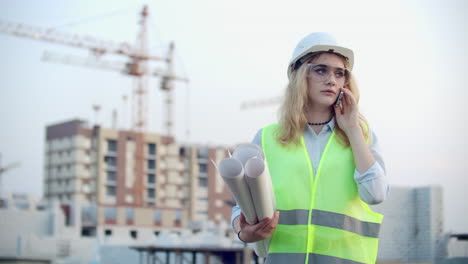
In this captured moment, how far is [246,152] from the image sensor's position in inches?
96.3

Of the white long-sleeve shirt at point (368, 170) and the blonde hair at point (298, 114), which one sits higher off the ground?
the blonde hair at point (298, 114)

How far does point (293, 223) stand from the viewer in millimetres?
2605

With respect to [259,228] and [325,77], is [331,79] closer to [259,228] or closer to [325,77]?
[325,77]

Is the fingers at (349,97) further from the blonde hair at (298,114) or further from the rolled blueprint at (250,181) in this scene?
the rolled blueprint at (250,181)

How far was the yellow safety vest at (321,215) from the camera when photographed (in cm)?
257

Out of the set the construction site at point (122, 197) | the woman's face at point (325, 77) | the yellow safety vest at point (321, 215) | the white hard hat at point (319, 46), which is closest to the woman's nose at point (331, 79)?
the woman's face at point (325, 77)

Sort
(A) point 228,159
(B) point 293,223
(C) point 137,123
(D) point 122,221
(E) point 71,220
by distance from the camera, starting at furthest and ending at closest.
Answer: (C) point 137,123 → (D) point 122,221 → (E) point 71,220 → (B) point 293,223 → (A) point 228,159

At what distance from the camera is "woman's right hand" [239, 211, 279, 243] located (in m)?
2.44

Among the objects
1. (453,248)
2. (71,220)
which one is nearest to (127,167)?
(71,220)

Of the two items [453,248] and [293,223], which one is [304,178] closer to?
[293,223]

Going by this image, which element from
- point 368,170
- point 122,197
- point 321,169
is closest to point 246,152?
point 321,169

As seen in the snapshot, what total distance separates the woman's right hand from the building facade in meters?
69.4

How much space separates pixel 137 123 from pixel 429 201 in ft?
258

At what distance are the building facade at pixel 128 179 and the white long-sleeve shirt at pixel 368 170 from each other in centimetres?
6925
